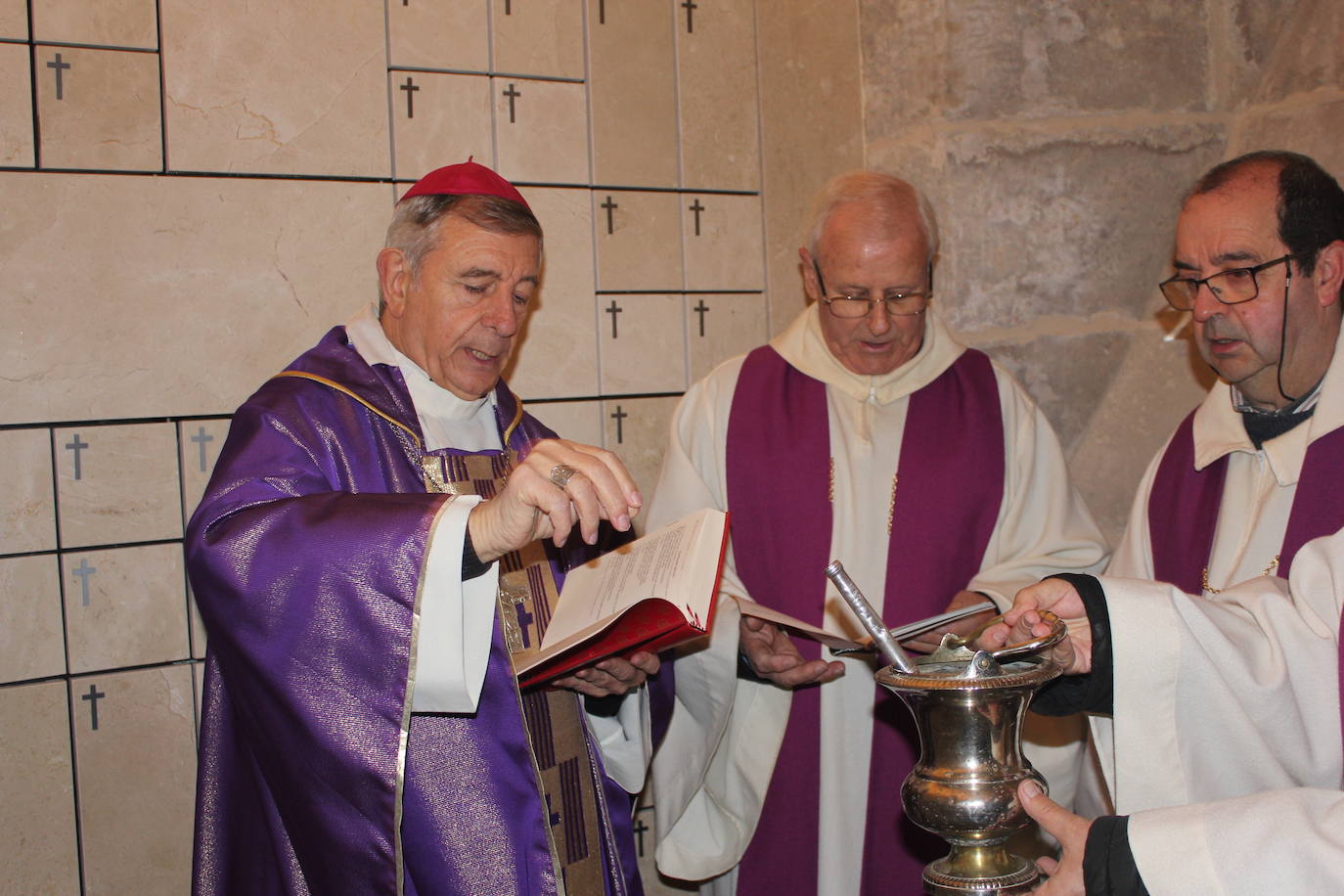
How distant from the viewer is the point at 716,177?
4.19 meters

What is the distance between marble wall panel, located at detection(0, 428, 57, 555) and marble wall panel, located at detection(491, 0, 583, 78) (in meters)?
1.76

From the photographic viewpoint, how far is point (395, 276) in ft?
9.68

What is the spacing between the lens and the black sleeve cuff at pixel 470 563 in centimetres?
232

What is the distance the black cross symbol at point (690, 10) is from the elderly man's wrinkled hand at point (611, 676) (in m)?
2.34

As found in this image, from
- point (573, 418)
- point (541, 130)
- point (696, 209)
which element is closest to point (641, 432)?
point (573, 418)

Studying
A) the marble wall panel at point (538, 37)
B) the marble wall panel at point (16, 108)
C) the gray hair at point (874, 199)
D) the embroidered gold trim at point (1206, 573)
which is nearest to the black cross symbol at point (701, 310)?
the gray hair at point (874, 199)

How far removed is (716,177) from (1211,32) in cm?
171

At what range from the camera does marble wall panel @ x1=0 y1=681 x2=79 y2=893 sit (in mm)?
3219

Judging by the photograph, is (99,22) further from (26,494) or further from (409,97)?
(26,494)

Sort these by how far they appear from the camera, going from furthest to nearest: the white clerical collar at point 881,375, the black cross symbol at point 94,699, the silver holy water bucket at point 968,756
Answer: the white clerical collar at point 881,375, the black cross symbol at point 94,699, the silver holy water bucket at point 968,756

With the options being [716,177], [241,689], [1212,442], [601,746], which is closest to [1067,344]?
[1212,442]

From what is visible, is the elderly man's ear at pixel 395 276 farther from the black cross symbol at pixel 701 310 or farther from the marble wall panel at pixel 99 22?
the black cross symbol at pixel 701 310

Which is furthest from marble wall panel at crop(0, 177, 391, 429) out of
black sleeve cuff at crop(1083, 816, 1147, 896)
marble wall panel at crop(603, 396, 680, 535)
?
→ black sleeve cuff at crop(1083, 816, 1147, 896)

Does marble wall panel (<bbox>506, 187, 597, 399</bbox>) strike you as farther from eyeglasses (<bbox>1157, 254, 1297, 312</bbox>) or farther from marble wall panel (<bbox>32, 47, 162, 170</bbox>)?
eyeglasses (<bbox>1157, 254, 1297, 312</bbox>)
